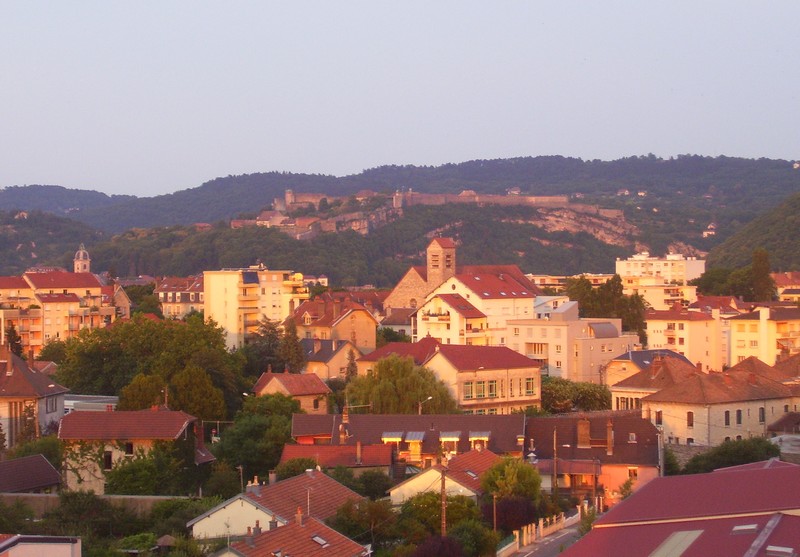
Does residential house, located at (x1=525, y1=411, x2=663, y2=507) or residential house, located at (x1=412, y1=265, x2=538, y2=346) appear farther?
residential house, located at (x1=412, y1=265, x2=538, y2=346)

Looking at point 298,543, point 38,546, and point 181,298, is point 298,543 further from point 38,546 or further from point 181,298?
point 181,298

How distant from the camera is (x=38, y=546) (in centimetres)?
2112

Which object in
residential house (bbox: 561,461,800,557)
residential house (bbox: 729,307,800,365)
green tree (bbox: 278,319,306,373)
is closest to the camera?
residential house (bbox: 561,461,800,557)

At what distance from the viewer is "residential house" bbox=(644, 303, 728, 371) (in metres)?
62.0

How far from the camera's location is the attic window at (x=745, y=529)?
67.2 feet

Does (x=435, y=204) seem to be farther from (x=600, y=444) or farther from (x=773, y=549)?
(x=773, y=549)

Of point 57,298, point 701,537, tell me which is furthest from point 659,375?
point 57,298

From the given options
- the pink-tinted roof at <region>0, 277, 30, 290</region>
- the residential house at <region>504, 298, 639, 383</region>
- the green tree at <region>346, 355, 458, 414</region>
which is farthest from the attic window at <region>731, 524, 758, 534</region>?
the pink-tinted roof at <region>0, 277, 30, 290</region>

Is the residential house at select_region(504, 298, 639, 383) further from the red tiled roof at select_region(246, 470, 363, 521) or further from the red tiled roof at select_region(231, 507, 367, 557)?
the red tiled roof at select_region(231, 507, 367, 557)

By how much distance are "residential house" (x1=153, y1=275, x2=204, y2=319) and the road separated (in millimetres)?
56103

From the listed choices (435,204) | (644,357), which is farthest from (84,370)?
(435,204)

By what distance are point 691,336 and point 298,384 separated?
22.4 metres

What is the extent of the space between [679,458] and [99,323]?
143ft

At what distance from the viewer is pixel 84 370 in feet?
169
